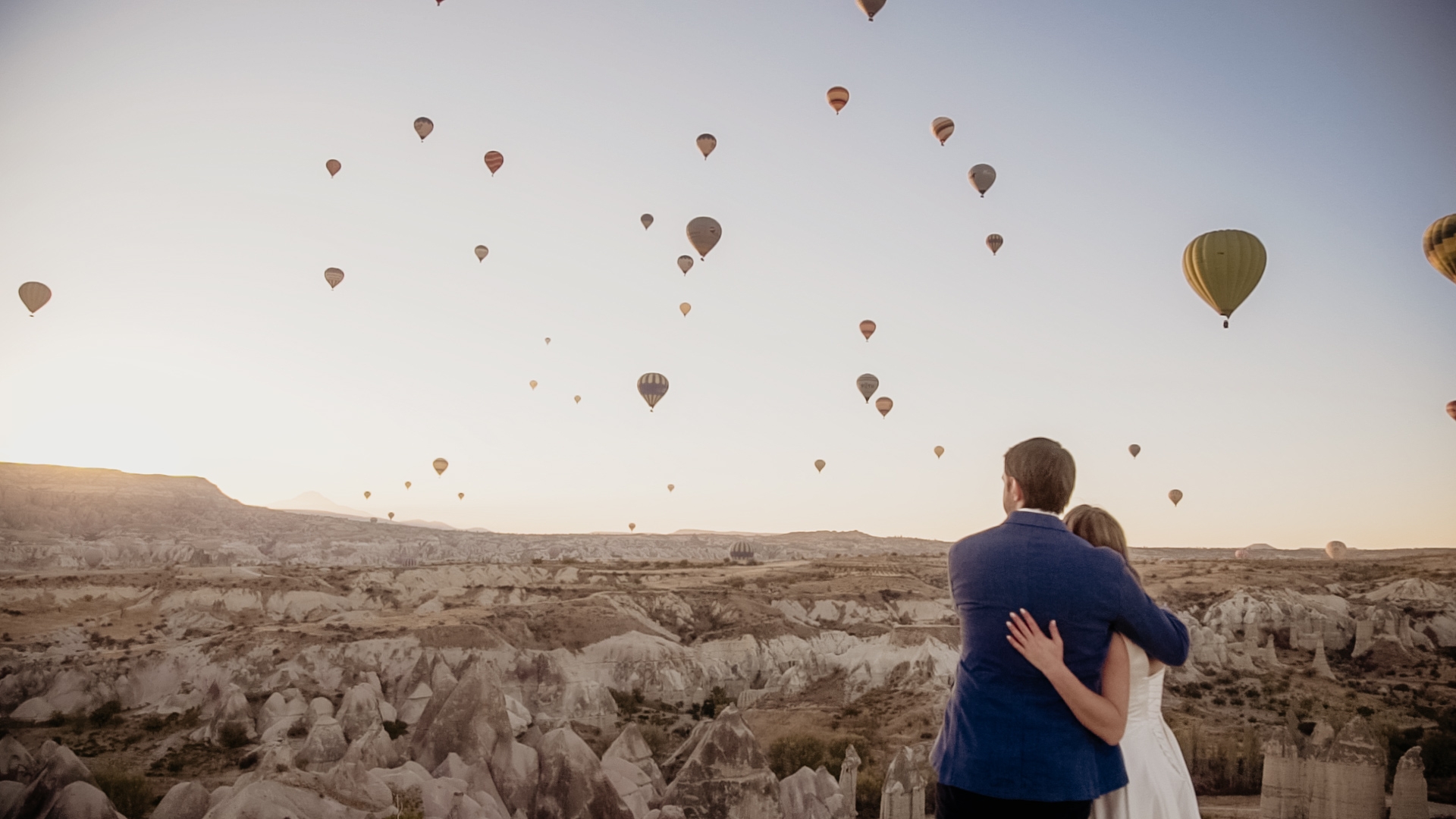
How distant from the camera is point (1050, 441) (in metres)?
2.91

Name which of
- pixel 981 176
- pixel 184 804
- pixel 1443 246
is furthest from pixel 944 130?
pixel 184 804

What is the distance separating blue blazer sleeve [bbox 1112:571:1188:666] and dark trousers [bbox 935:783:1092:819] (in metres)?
0.49

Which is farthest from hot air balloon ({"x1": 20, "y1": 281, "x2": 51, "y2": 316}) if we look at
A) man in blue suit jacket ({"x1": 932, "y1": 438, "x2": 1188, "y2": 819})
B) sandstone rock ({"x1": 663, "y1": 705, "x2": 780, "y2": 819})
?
man in blue suit jacket ({"x1": 932, "y1": 438, "x2": 1188, "y2": 819})

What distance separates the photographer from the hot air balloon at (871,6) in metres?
28.6

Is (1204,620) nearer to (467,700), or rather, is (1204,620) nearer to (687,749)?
(687,749)

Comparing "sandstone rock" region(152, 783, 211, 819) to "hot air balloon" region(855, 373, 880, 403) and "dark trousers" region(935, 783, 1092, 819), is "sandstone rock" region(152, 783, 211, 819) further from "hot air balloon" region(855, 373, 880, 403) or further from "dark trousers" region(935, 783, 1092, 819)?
"hot air balloon" region(855, 373, 880, 403)

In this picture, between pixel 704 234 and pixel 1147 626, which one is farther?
pixel 704 234

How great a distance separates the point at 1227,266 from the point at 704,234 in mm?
19239

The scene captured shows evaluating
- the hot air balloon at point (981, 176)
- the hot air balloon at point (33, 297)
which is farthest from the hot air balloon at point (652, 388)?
the hot air balloon at point (33, 297)

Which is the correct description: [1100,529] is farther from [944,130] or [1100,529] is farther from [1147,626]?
[944,130]

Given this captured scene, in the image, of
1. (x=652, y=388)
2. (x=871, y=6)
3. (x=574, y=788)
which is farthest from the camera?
(x=652, y=388)

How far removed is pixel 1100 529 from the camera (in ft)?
A: 10.3

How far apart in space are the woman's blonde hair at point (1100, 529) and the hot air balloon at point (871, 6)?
28.6m

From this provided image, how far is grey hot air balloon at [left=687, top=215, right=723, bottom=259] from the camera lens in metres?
36.3
